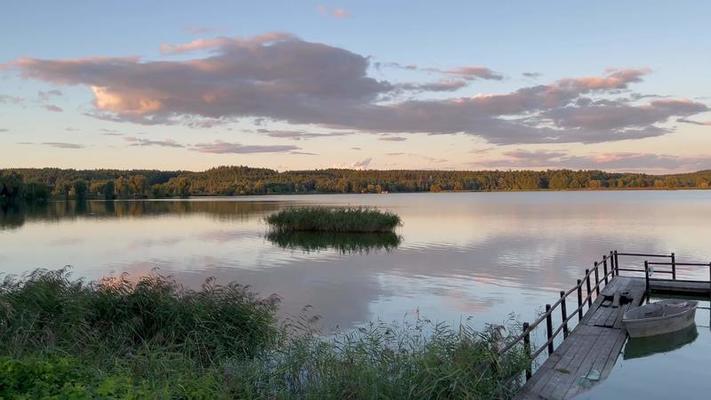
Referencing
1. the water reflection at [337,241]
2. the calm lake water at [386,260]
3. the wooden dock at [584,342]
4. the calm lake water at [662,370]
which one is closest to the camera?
the wooden dock at [584,342]

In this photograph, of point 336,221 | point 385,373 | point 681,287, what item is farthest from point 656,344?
point 336,221

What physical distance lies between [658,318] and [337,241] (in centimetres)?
2682

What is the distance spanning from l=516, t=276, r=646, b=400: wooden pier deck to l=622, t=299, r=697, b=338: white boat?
0.36 m

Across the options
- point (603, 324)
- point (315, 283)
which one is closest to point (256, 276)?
point (315, 283)

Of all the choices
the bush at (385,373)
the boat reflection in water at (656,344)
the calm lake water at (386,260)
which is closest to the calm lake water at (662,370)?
the boat reflection in water at (656,344)

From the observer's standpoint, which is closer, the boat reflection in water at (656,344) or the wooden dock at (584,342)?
the wooden dock at (584,342)

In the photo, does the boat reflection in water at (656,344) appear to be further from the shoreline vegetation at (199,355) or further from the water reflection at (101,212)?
the water reflection at (101,212)

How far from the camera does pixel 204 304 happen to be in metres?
12.6

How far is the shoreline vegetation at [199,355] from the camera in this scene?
7.59 meters

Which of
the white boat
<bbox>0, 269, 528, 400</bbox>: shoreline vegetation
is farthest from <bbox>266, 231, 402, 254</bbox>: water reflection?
<bbox>0, 269, 528, 400</bbox>: shoreline vegetation

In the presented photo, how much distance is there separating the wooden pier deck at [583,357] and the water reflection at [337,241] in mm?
19756

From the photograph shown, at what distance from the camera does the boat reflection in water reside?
1339 centimetres

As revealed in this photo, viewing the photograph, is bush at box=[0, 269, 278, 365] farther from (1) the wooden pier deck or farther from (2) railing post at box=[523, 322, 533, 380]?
(1) the wooden pier deck

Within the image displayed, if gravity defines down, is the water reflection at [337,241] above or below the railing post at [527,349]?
below
